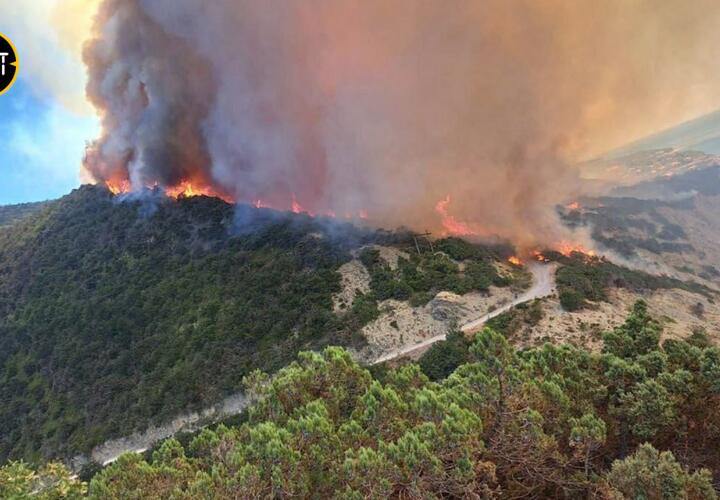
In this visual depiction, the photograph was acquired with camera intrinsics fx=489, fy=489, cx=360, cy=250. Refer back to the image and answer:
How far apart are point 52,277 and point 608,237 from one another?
131605mm

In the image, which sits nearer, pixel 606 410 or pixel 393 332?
pixel 606 410

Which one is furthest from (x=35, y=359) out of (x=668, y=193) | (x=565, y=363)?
(x=668, y=193)

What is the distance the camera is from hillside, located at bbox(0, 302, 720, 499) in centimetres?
1667

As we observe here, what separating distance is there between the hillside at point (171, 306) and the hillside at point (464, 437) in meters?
47.5

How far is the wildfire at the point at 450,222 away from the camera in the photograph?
104m

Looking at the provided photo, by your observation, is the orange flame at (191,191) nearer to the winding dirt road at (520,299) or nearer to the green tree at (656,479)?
the winding dirt road at (520,299)

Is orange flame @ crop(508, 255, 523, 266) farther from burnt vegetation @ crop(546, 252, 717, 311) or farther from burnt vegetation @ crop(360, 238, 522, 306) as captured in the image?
burnt vegetation @ crop(546, 252, 717, 311)

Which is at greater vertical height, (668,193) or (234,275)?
(234,275)

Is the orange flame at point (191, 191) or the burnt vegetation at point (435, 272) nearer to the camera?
the burnt vegetation at point (435, 272)

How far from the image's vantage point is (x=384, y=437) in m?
18.8

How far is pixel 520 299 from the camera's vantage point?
254 ft

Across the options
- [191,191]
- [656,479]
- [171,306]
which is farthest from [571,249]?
[656,479]

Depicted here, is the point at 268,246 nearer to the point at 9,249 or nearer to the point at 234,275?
the point at 234,275

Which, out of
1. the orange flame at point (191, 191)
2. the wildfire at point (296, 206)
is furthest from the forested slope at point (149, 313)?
the wildfire at point (296, 206)
